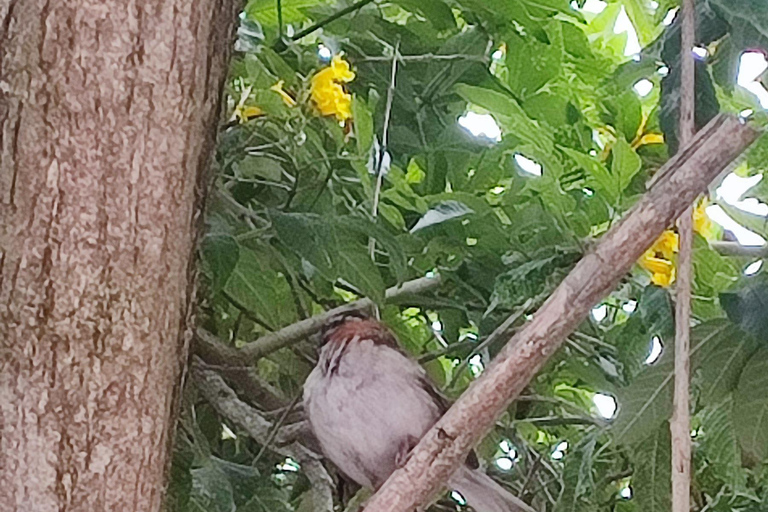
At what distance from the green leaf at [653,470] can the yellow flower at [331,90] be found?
0.80 ft

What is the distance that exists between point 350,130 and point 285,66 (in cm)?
7

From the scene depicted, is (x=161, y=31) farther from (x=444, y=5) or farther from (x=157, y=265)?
(x=444, y=5)

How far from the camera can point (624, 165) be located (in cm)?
54

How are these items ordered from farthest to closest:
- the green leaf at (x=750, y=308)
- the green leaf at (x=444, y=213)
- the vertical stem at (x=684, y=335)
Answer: the green leaf at (x=444, y=213) < the green leaf at (x=750, y=308) < the vertical stem at (x=684, y=335)

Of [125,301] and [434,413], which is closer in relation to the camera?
[125,301]

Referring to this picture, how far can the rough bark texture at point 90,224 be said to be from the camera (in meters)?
0.33

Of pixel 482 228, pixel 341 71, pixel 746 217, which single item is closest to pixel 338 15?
pixel 341 71

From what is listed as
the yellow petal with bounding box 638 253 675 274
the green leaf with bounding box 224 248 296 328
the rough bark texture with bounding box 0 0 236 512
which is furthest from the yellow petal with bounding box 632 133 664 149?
the rough bark texture with bounding box 0 0 236 512

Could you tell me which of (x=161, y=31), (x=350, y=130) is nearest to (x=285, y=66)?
(x=350, y=130)

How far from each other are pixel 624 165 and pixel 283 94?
0.20 meters

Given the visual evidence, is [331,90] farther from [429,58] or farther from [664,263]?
[664,263]

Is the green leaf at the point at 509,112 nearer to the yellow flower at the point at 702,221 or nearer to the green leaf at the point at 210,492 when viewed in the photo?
the yellow flower at the point at 702,221

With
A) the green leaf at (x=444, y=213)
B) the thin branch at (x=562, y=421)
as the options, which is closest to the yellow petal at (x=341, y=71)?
the green leaf at (x=444, y=213)

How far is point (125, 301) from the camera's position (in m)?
0.33
